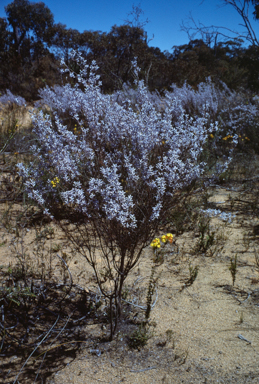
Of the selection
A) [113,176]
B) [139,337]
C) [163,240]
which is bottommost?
[139,337]

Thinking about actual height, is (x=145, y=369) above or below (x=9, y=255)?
below

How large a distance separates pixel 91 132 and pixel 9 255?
1752 mm

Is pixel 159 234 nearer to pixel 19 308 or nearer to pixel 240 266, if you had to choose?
pixel 240 266

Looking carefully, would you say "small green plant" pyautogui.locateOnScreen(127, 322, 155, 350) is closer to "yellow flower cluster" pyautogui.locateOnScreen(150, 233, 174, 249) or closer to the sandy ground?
the sandy ground

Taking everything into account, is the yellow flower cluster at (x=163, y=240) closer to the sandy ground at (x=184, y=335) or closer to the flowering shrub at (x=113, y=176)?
the sandy ground at (x=184, y=335)

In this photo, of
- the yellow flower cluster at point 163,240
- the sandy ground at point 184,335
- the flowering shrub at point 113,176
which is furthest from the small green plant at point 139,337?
the yellow flower cluster at point 163,240

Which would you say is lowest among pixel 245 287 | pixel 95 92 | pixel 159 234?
pixel 245 287

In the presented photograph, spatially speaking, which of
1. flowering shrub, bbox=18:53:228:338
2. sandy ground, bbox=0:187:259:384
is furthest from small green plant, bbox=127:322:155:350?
flowering shrub, bbox=18:53:228:338

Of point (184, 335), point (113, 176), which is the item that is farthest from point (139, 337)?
point (113, 176)

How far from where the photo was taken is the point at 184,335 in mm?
2176

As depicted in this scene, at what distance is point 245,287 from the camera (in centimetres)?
266

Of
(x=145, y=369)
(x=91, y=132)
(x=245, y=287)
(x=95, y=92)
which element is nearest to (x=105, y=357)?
(x=145, y=369)

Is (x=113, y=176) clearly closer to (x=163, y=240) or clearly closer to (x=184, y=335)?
(x=184, y=335)

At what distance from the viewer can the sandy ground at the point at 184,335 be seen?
74.7 inches
